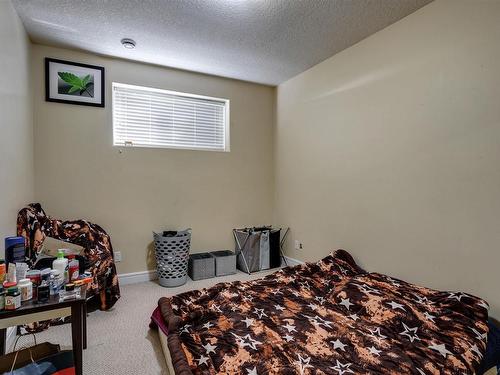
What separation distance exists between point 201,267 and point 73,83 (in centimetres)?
238

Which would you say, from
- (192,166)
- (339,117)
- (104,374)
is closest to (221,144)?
(192,166)

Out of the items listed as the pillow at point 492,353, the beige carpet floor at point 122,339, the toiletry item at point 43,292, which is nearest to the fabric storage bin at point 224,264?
the beige carpet floor at point 122,339

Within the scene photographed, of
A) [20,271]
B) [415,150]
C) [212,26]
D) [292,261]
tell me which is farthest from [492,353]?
[212,26]

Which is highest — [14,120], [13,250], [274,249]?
[14,120]

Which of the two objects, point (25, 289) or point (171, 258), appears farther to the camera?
point (171, 258)

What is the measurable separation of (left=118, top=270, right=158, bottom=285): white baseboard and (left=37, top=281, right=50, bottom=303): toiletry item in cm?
173

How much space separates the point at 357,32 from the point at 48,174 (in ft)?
10.7

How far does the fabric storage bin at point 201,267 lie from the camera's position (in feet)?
10.5

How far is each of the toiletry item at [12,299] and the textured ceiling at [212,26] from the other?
2032 millimetres

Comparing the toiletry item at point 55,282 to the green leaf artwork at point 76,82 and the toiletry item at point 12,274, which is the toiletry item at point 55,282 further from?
the green leaf artwork at point 76,82

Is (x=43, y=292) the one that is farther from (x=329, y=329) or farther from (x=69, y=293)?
(x=329, y=329)

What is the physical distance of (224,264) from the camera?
3.36 m

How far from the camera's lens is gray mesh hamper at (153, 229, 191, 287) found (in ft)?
9.63

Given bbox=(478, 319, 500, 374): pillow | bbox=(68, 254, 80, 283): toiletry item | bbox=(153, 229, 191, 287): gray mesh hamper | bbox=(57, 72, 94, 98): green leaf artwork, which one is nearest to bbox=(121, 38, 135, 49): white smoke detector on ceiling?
bbox=(57, 72, 94, 98): green leaf artwork
